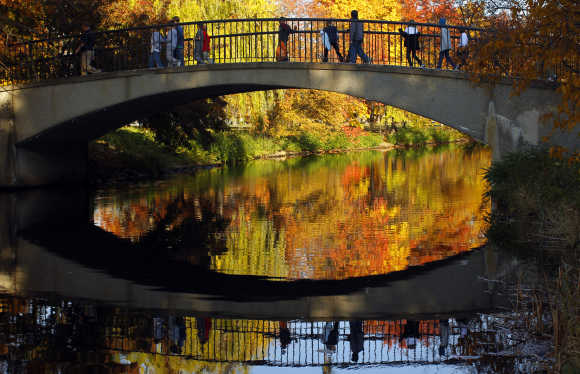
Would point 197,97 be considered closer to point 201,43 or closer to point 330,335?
point 201,43

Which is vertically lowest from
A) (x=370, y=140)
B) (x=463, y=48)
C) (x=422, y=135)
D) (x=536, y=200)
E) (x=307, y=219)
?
(x=307, y=219)

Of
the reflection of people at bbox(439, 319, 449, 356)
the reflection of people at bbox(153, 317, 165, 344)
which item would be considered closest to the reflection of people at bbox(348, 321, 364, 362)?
the reflection of people at bbox(439, 319, 449, 356)

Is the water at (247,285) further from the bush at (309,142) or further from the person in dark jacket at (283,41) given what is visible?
the bush at (309,142)

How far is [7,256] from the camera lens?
1248 cm

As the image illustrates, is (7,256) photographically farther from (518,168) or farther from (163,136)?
(163,136)

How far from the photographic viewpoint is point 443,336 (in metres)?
7.56

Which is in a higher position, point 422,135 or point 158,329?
point 422,135

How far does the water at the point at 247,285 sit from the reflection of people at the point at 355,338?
18 millimetres

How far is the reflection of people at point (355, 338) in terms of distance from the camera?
23.6 ft

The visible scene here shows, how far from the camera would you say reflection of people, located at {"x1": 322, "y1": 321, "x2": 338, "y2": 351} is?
7.37 meters

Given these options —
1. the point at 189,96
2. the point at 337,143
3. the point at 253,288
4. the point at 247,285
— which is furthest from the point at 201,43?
the point at 337,143

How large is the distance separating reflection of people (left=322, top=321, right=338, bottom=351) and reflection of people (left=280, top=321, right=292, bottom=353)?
331mm

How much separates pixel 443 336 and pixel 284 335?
1.46 metres

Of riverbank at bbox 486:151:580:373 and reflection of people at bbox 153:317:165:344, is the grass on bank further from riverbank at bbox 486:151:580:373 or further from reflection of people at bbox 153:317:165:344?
reflection of people at bbox 153:317:165:344
